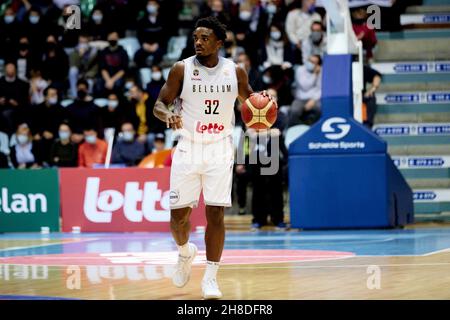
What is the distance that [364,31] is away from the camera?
22531 mm

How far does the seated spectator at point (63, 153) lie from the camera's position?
22406mm

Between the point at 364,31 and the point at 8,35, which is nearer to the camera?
the point at 364,31

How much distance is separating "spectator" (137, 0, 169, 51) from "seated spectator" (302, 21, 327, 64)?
12.2 feet

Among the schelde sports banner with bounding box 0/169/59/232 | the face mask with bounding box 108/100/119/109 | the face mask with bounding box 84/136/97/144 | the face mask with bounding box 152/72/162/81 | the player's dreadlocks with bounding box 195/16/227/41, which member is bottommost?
the schelde sports banner with bounding box 0/169/59/232

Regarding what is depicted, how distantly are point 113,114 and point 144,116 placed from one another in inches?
29.2

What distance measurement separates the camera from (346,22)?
61.9 feet

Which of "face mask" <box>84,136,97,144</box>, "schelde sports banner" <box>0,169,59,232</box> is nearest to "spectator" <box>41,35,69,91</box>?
"face mask" <box>84,136,97,144</box>

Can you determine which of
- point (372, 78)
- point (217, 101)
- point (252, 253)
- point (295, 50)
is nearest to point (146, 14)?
point (295, 50)

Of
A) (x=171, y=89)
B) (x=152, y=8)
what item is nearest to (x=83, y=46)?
(x=152, y=8)

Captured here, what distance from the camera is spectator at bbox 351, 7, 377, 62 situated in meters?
22.5

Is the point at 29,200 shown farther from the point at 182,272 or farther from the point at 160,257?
the point at 182,272

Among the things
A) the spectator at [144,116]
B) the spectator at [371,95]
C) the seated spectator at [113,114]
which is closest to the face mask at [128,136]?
the spectator at [144,116]

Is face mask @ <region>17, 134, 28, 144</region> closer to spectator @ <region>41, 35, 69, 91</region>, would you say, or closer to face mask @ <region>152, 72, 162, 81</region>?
spectator @ <region>41, 35, 69, 91</region>

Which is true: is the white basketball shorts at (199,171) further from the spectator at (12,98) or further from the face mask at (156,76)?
the spectator at (12,98)
